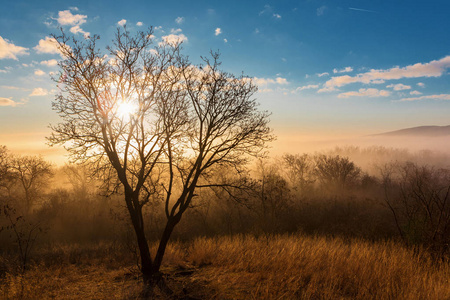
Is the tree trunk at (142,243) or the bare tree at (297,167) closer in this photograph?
the tree trunk at (142,243)

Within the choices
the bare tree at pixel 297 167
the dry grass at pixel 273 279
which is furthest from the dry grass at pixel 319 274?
the bare tree at pixel 297 167

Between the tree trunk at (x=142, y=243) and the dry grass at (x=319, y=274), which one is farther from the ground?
the tree trunk at (x=142, y=243)

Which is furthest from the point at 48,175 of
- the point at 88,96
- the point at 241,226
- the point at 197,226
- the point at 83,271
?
the point at 88,96

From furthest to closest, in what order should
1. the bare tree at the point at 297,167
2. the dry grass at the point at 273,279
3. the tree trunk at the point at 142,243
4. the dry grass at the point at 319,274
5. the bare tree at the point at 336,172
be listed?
1. the bare tree at the point at 297,167
2. the bare tree at the point at 336,172
3. the tree trunk at the point at 142,243
4. the dry grass at the point at 273,279
5. the dry grass at the point at 319,274

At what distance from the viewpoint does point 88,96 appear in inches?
368

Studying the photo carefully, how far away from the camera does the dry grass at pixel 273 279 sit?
290 inches

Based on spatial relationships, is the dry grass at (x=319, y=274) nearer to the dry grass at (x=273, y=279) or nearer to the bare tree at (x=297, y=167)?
the dry grass at (x=273, y=279)

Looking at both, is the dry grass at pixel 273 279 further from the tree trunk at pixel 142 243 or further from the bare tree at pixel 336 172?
the bare tree at pixel 336 172

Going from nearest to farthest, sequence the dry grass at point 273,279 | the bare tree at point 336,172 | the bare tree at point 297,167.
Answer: the dry grass at point 273,279 → the bare tree at point 336,172 → the bare tree at point 297,167

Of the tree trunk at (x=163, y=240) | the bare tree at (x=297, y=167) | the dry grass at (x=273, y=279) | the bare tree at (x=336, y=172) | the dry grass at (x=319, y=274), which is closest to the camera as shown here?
the dry grass at (x=319, y=274)

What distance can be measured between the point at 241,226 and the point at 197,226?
533 cm

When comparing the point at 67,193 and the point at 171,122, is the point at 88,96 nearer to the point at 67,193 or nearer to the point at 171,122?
the point at 171,122

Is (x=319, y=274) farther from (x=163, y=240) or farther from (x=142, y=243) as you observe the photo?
(x=142, y=243)

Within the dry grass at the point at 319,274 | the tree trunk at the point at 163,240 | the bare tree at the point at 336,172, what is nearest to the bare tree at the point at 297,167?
the bare tree at the point at 336,172
